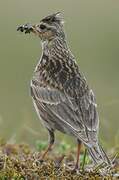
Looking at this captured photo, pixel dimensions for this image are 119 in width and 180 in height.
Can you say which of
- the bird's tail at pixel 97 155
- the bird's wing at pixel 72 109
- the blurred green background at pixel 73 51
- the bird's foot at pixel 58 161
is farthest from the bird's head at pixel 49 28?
the bird's tail at pixel 97 155

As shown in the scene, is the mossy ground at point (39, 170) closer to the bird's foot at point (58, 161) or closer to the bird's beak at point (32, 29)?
the bird's foot at point (58, 161)

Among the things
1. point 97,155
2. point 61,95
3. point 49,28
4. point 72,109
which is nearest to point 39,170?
point 97,155

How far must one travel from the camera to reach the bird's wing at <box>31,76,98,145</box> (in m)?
9.45

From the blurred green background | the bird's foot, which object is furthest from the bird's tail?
the blurred green background

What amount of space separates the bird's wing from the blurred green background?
4.70 feet

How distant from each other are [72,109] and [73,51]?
37.4 feet

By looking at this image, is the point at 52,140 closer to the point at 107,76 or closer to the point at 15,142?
the point at 15,142

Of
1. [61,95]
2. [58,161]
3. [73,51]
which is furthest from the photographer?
[73,51]

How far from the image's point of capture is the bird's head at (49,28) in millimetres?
10789

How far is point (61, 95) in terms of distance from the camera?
9898mm

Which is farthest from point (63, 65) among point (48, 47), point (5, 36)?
point (5, 36)

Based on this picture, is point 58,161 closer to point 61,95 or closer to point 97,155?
point 61,95

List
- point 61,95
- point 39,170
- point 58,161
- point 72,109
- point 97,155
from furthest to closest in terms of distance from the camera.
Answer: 1. point 58,161
2. point 61,95
3. point 72,109
4. point 97,155
5. point 39,170

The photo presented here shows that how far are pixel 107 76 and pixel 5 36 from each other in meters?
4.20
